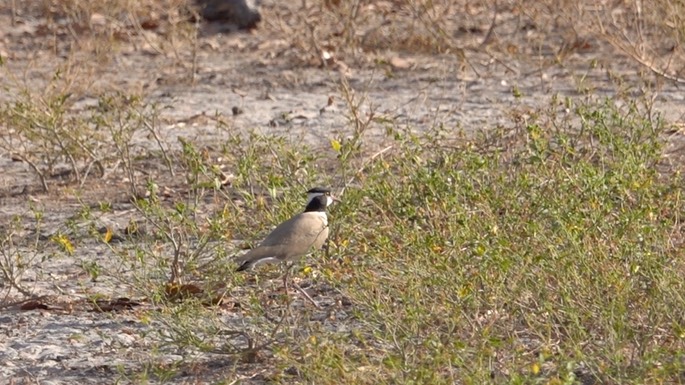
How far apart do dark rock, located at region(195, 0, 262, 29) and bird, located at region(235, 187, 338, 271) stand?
Answer: 6.53 meters

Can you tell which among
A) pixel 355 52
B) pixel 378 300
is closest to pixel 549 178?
pixel 378 300

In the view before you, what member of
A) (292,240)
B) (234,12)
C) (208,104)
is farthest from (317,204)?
(234,12)

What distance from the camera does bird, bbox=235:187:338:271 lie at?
532cm

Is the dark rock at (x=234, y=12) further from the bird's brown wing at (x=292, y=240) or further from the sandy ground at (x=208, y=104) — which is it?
the bird's brown wing at (x=292, y=240)

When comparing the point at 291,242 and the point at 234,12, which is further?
the point at 234,12

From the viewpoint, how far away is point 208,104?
962 cm

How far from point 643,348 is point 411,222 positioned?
6.31ft

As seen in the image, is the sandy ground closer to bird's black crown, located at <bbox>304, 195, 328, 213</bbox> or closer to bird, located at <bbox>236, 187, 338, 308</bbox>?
bird, located at <bbox>236, 187, 338, 308</bbox>

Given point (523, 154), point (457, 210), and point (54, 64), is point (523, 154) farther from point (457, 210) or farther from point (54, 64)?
point (54, 64)

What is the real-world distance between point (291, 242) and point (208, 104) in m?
4.40

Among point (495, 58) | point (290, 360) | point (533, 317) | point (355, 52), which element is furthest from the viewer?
point (355, 52)

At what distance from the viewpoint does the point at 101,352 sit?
5.17 meters

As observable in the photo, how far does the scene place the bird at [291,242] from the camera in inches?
210

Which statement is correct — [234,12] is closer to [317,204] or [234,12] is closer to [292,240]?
[317,204]
